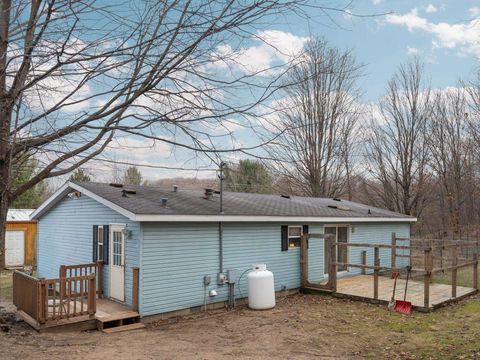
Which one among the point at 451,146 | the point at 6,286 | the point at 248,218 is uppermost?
the point at 451,146

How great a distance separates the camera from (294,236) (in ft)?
40.5

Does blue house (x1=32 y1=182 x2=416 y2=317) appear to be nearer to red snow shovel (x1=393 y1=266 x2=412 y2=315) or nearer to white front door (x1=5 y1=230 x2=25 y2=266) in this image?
red snow shovel (x1=393 y1=266 x2=412 y2=315)

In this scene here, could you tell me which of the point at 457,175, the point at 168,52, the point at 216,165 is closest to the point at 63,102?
the point at 168,52

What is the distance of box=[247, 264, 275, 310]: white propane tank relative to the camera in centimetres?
1009

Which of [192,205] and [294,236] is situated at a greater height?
[192,205]

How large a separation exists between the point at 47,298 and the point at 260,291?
4700 mm

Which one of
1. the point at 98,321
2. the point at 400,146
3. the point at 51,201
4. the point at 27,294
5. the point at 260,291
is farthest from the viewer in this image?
the point at 400,146

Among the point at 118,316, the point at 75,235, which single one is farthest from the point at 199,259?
the point at 75,235

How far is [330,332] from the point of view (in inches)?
316

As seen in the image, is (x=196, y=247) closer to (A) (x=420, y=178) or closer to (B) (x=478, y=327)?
(B) (x=478, y=327)

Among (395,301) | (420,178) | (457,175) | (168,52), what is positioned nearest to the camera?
(168,52)

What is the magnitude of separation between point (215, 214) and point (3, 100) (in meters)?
6.08

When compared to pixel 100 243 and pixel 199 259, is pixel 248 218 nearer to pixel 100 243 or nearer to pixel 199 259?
pixel 199 259

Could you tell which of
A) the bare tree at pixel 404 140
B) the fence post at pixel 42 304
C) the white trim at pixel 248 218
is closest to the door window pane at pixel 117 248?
the white trim at pixel 248 218
